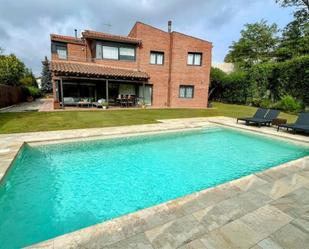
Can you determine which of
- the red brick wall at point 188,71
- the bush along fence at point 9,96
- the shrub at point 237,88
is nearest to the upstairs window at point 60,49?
the bush along fence at point 9,96

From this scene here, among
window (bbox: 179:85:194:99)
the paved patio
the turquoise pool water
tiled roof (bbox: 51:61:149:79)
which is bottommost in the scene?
the turquoise pool water

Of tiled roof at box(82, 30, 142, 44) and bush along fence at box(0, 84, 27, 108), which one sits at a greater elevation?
tiled roof at box(82, 30, 142, 44)

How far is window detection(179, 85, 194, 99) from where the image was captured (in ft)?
73.8

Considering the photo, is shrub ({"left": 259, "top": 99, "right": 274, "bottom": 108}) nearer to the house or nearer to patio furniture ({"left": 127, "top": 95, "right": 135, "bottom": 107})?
the house

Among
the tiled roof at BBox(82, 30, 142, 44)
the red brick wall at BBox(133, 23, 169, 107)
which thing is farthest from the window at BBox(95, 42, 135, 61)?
the red brick wall at BBox(133, 23, 169, 107)

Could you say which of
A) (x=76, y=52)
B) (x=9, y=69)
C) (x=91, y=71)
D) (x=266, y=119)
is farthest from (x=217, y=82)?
(x=9, y=69)

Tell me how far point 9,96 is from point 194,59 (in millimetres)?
19785

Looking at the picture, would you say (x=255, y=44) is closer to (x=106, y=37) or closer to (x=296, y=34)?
(x=296, y=34)

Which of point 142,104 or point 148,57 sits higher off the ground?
point 148,57

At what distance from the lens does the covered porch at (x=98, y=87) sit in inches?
677

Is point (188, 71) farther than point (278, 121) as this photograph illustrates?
Yes

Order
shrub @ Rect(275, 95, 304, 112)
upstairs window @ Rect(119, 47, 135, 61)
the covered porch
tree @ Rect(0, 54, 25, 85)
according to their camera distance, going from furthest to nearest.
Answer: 1. tree @ Rect(0, 54, 25, 85)
2. upstairs window @ Rect(119, 47, 135, 61)
3. shrub @ Rect(275, 95, 304, 112)
4. the covered porch

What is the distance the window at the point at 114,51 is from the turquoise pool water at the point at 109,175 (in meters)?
13.2

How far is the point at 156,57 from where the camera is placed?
70.6 ft
